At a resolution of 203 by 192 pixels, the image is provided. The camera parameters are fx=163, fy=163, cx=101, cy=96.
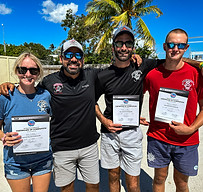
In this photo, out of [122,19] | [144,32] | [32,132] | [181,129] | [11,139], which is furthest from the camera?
[144,32]

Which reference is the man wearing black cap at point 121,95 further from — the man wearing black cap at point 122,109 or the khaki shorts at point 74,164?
the khaki shorts at point 74,164

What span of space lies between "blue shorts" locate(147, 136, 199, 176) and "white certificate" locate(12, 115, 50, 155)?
4.77 ft

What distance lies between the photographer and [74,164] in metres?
2.29

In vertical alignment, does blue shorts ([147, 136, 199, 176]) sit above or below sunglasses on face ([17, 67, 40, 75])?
below

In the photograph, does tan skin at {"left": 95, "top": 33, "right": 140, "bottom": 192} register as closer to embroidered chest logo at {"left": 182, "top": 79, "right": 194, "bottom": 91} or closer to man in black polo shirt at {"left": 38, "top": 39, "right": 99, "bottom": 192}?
man in black polo shirt at {"left": 38, "top": 39, "right": 99, "bottom": 192}

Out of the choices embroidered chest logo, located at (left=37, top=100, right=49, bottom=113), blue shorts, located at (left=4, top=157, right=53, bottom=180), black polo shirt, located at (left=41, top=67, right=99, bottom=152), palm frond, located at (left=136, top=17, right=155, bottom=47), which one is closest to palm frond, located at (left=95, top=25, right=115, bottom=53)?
palm frond, located at (left=136, top=17, right=155, bottom=47)

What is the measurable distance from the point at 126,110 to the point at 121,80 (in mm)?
429

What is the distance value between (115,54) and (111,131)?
43.6 inches

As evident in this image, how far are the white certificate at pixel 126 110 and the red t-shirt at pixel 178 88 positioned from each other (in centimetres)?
25

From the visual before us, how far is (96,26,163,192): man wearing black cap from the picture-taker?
2307 mm

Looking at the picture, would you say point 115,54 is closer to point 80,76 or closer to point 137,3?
point 80,76

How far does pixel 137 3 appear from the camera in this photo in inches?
598

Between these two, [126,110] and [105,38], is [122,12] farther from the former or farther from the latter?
[126,110]

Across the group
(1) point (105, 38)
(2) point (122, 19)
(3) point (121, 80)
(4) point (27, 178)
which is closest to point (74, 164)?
(4) point (27, 178)
